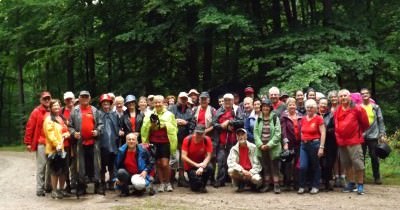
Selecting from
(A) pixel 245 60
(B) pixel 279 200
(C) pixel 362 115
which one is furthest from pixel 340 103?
(A) pixel 245 60

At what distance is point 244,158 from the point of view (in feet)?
31.9

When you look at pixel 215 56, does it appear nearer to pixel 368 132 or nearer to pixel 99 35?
pixel 99 35

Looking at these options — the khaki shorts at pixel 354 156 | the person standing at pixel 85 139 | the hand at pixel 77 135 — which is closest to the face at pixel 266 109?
the khaki shorts at pixel 354 156

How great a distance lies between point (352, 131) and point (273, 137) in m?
1.42

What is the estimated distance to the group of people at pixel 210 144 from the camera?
9.23 metres

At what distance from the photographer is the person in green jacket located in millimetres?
9438

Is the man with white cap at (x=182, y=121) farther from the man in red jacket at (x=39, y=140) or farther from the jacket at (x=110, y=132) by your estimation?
the man in red jacket at (x=39, y=140)

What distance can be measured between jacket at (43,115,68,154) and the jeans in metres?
4.41

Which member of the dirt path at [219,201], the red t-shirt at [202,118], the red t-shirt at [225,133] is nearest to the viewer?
the dirt path at [219,201]

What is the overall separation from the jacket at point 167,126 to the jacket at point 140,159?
46 cm

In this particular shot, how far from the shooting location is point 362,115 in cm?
916

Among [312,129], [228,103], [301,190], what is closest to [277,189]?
[301,190]

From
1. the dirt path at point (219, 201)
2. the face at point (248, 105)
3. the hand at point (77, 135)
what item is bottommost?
the dirt path at point (219, 201)

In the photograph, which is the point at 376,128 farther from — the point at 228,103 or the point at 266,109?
the point at 228,103
